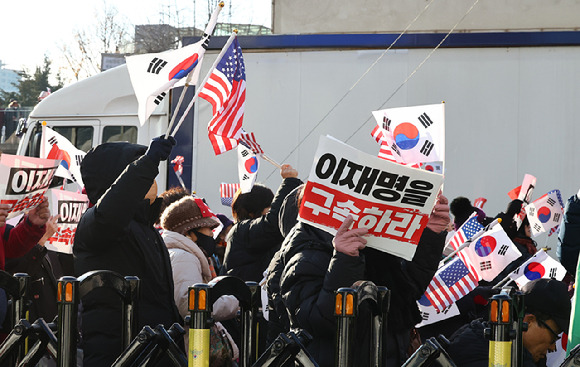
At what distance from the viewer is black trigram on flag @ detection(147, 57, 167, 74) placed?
6125mm

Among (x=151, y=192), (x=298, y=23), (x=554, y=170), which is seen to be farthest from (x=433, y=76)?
(x=151, y=192)

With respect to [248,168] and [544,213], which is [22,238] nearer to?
[248,168]

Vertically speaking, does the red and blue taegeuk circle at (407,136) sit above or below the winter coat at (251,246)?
above

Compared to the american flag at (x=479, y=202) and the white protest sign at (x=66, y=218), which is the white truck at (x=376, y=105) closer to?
the american flag at (x=479, y=202)

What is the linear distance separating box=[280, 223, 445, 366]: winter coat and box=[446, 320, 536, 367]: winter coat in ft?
0.75

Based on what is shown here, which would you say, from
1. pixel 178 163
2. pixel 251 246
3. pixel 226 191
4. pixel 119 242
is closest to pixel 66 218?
pixel 251 246

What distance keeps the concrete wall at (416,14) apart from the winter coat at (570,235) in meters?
8.69

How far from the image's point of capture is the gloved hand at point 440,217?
168 inches

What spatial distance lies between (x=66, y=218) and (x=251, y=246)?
1777 millimetres

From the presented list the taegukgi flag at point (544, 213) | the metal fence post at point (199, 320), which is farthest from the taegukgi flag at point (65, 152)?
the metal fence post at point (199, 320)

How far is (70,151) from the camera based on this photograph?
9.17m

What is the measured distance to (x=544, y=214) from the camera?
9516 mm

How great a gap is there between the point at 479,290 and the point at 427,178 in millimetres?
3727

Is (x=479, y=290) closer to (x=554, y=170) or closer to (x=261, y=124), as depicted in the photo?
(x=554, y=170)
